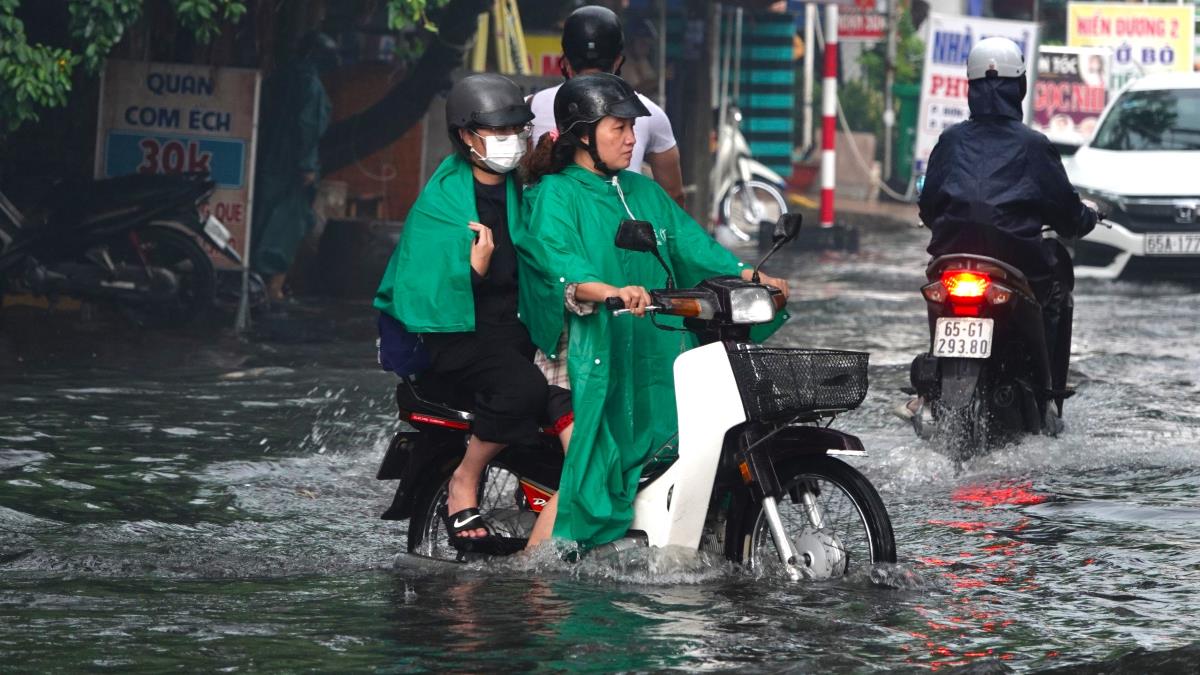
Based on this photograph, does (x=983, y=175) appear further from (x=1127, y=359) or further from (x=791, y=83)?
(x=791, y=83)

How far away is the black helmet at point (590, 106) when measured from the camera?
5.94 meters

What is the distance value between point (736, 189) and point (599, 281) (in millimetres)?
18311

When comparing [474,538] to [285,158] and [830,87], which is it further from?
[830,87]

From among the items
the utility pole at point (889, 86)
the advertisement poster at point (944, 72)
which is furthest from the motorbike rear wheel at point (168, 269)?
the utility pole at point (889, 86)

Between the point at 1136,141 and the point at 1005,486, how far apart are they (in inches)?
401

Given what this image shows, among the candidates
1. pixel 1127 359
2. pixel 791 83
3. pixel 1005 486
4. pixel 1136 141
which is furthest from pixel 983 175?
pixel 791 83

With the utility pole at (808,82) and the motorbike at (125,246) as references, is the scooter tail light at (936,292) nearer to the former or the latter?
the motorbike at (125,246)

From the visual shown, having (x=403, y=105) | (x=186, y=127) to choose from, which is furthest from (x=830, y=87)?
(x=186, y=127)

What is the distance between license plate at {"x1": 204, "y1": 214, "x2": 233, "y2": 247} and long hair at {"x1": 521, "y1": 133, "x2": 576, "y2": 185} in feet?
26.1

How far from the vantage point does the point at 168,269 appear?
539 inches

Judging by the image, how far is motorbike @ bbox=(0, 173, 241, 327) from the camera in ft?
43.3

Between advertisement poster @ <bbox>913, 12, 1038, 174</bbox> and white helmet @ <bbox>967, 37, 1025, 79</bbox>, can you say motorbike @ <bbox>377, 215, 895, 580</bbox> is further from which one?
advertisement poster @ <bbox>913, 12, 1038, 174</bbox>

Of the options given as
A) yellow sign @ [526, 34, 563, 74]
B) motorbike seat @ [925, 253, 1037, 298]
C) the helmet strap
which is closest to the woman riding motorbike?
the helmet strap

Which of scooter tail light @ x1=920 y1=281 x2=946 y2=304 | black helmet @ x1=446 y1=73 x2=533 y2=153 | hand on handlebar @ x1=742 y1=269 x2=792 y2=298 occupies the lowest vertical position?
scooter tail light @ x1=920 y1=281 x2=946 y2=304
